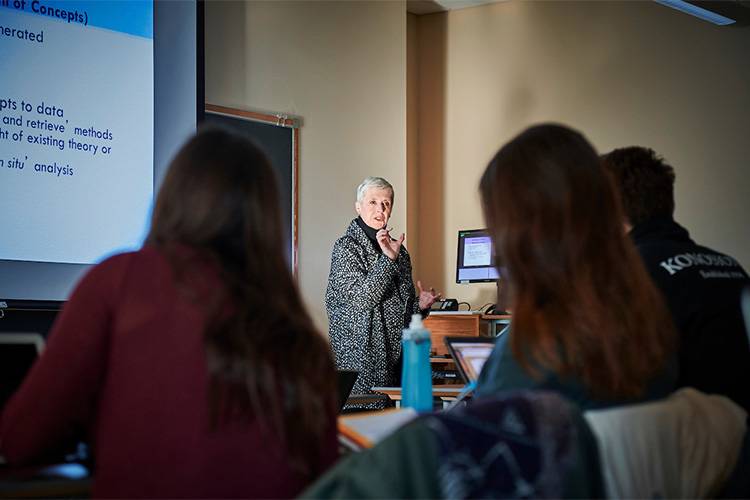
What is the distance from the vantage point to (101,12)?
381 cm

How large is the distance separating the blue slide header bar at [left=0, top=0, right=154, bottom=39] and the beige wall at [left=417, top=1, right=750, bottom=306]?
9.29ft

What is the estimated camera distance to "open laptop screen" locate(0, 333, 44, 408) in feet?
5.06

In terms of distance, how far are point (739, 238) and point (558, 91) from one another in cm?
144

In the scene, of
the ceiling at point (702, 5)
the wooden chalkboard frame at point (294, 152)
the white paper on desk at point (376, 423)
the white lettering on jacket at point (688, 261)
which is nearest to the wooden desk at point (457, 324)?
the wooden chalkboard frame at point (294, 152)

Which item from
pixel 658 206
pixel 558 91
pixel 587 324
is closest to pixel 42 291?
pixel 658 206

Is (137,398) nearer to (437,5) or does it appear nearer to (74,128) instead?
(74,128)

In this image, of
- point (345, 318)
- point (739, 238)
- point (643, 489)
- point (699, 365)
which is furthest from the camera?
point (739, 238)

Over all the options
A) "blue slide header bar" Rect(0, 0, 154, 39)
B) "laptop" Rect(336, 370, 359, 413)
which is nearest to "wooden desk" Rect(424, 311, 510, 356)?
"blue slide header bar" Rect(0, 0, 154, 39)

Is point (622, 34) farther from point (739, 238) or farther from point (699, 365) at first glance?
point (699, 365)

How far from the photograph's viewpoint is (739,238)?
5492 millimetres

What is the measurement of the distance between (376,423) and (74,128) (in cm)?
247

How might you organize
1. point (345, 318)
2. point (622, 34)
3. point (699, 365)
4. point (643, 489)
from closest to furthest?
point (643, 489)
point (699, 365)
point (345, 318)
point (622, 34)

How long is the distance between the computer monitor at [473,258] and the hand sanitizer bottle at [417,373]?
3788 mm

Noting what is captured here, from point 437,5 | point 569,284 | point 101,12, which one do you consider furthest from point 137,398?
point 437,5
